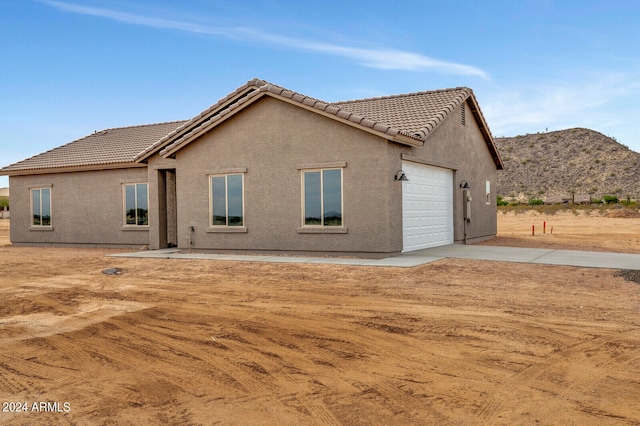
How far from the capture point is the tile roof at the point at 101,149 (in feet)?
69.8

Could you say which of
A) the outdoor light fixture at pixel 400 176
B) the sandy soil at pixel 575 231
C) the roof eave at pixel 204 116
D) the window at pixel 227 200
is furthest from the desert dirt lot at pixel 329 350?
the sandy soil at pixel 575 231

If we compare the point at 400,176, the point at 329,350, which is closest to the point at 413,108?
the point at 400,176

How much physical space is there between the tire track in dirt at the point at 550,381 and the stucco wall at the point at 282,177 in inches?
331

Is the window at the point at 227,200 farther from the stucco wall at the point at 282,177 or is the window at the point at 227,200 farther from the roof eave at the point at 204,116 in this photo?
the roof eave at the point at 204,116

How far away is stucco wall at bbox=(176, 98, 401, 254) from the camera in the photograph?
47.4 feet

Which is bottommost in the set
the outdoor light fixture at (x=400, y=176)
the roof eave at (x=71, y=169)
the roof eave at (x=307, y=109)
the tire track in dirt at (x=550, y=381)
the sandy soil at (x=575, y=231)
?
the tire track in dirt at (x=550, y=381)

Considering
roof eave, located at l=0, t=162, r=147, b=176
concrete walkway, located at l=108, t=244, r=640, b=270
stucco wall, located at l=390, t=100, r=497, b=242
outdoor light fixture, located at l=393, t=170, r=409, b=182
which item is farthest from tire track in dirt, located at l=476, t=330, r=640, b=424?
roof eave, located at l=0, t=162, r=147, b=176

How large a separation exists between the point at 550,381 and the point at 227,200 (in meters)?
13.1

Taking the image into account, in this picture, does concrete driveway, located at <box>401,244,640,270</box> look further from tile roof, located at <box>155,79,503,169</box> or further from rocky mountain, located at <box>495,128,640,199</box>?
rocky mountain, located at <box>495,128,640,199</box>

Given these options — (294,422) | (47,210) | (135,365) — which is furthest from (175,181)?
(294,422)

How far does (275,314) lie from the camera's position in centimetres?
807

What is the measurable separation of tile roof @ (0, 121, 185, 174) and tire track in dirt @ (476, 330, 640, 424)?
17.2 m

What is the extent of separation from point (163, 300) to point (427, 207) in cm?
1000

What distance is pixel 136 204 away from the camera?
20281mm
